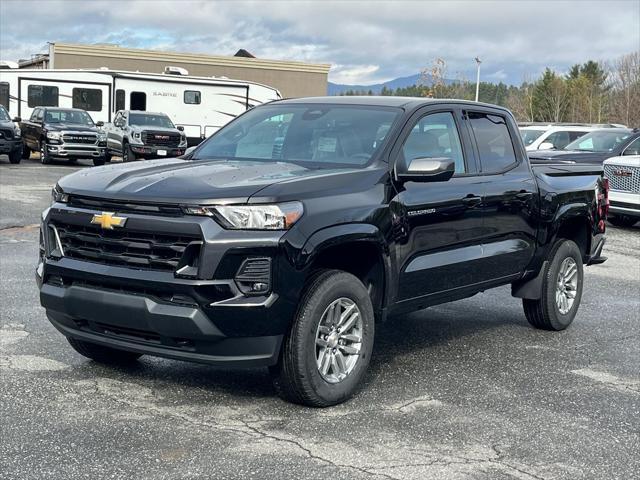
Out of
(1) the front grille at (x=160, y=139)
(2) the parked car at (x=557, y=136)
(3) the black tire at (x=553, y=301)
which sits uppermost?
(2) the parked car at (x=557, y=136)

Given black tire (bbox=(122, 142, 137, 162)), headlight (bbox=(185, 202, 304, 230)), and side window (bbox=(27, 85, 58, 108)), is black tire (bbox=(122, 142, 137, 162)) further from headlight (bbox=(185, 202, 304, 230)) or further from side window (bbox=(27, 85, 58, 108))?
headlight (bbox=(185, 202, 304, 230))

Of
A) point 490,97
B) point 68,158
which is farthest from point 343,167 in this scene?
point 490,97

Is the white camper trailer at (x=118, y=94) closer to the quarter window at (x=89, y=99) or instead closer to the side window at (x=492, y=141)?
the quarter window at (x=89, y=99)

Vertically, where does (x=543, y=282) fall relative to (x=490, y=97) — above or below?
below

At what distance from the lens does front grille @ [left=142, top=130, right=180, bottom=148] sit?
27016 mm

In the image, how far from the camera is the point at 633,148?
55.8ft

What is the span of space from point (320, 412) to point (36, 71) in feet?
97.3

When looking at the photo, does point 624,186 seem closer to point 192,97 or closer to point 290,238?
point 290,238

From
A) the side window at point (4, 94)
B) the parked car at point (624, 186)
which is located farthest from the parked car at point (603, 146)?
the side window at point (4, 94)

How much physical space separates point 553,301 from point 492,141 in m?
1.50

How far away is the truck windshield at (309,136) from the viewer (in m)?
5.91

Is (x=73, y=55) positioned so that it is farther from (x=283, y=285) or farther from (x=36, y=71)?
(x=283, y=285)

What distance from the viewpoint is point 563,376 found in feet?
20.3

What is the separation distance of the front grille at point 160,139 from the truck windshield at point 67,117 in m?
2.27
